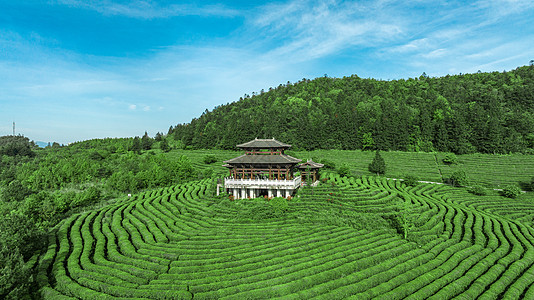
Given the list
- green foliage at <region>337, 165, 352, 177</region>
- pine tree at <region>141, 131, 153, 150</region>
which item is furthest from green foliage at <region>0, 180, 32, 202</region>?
green foliage at <region>337, 165, 352, 177</region>

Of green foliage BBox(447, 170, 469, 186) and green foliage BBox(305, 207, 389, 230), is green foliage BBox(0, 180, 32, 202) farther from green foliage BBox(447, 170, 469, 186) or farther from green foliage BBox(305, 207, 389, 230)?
green foliage BBox(447, 170, 469, 186)

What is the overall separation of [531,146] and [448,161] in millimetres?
22433

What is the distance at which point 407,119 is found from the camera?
75375mm

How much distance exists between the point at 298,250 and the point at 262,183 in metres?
18.7

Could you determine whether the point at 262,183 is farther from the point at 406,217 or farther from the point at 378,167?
the point at 378,167

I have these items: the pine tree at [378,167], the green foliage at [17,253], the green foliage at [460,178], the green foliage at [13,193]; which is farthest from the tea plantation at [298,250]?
the green foliage at [13,193]

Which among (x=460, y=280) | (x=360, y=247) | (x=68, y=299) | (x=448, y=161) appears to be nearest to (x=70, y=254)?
(x=68, y=299)

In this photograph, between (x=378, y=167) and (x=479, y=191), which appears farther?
(x=378, y=167)

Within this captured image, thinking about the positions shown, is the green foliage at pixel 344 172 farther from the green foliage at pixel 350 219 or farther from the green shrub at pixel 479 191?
the green foliage at pixel 350 219

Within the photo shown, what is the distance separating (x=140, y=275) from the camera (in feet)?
60.1

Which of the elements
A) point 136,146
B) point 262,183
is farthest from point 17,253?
point 136,146

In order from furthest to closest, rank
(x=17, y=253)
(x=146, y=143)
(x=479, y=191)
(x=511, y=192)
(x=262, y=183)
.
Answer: (x=146, y=143) → (x=479, y=191) → (x=511, y=192) → (x=262, y=183) → (x=17, y=253)

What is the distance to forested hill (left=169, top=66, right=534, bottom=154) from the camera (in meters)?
66.4

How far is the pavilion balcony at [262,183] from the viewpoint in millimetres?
38781
